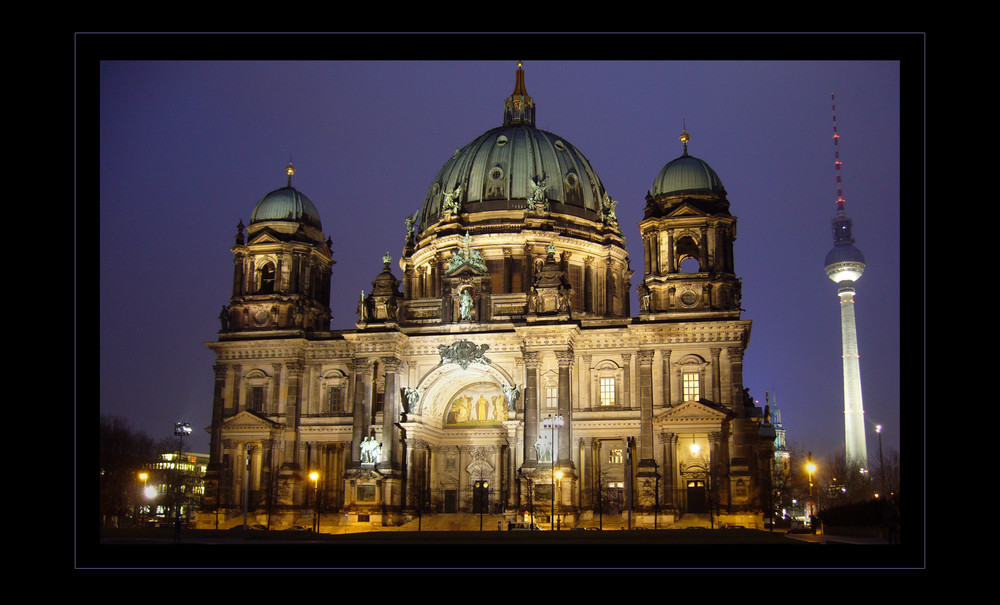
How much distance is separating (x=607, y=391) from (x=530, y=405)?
15.7 ft

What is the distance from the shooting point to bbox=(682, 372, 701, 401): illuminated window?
5950cm

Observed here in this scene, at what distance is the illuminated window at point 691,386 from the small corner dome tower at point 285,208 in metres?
27.5

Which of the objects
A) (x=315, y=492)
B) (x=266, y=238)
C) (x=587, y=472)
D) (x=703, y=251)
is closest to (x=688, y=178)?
(x=703, y=251)

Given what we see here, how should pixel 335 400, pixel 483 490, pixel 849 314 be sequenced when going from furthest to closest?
pixel 849 314, pixel 335 400, pixel 483 490

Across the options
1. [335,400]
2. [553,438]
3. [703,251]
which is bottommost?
[553,438]

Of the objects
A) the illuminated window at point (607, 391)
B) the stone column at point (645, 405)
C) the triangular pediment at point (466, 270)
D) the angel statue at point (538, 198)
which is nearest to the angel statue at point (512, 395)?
the illuminated window at point (607, 391)

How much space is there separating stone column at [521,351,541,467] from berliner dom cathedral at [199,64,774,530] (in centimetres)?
9

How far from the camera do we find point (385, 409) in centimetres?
6212

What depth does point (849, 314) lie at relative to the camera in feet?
497

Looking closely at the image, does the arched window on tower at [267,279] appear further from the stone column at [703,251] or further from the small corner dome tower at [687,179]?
the stone column at [703,251]

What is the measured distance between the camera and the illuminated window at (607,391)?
6127cm

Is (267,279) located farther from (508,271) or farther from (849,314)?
(849,314)
